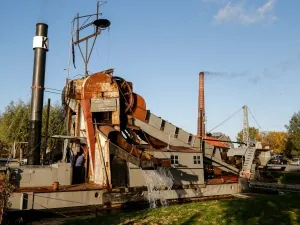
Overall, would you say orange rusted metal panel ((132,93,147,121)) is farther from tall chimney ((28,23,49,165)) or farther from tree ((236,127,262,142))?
tree ((236,127,262,142))

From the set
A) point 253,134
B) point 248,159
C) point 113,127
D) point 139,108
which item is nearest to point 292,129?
point 253,134

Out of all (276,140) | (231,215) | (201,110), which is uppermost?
(201,110)

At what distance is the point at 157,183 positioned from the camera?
21.7 meters

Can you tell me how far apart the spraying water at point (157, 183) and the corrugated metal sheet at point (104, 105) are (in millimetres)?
5307

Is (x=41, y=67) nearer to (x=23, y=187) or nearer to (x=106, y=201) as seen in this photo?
(x=23, y=187)

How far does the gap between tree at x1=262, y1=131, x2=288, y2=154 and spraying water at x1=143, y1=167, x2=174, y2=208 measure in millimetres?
60114

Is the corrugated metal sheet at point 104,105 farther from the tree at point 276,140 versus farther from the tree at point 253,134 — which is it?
the tree at point 253,134

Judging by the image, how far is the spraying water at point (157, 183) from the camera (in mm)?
21078

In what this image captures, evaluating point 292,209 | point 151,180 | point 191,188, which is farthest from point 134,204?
point 292,209

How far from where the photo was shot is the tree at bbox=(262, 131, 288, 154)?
7832 cm

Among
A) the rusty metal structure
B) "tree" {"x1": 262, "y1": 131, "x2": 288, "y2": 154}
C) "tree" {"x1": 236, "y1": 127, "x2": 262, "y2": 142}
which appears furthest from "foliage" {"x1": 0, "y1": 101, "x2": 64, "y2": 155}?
"tree" {"x1": 236, "y1": 127, "x2": 262, "y2": 142}

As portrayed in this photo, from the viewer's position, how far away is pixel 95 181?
2100 cm

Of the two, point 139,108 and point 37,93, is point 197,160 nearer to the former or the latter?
point 139,108

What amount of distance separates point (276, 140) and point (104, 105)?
73114 millimetres
